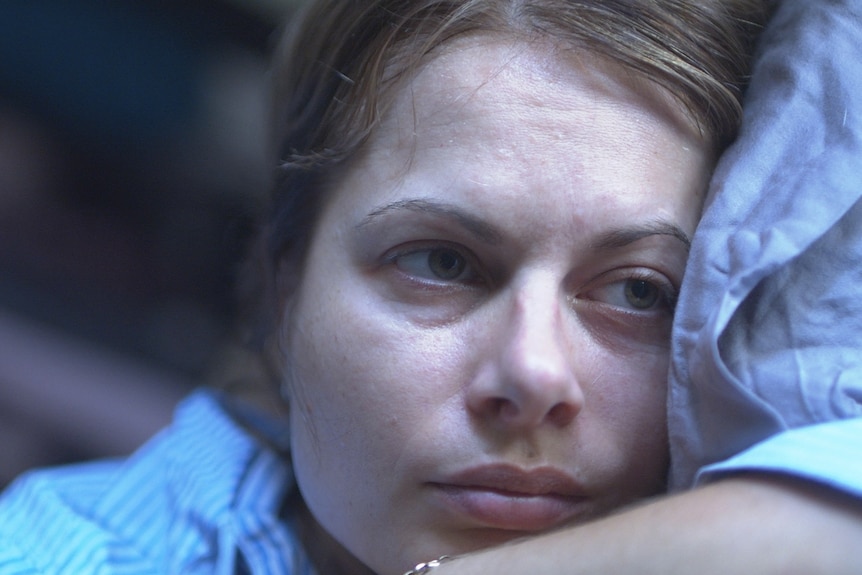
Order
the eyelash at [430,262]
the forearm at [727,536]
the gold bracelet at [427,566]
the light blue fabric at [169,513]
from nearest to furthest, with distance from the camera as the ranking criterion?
1. the forearm at [727,536]
2. the gold bracelet at [427,566]
3. the eyelash at [430,262]
4. the light blue fabric at [169,513]

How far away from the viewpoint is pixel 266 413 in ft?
4.11

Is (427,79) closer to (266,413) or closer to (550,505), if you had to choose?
(550,505)

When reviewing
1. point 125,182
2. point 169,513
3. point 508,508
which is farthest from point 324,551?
point 125,182

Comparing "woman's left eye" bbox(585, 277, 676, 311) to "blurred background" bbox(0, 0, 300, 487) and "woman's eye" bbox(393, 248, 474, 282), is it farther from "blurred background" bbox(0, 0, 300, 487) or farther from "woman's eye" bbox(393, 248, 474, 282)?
"blurred background" bbox(0, 0, 300, 487)

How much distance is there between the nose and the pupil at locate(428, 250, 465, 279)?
0.28ft

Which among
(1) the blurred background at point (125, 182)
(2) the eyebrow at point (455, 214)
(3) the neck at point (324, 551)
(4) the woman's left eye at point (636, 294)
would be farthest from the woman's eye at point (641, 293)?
(1) the blurred background at point (125, 182)

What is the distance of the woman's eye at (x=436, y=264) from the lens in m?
0.85

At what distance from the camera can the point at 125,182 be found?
2.12 metres

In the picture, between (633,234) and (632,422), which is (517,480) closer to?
(632,422)

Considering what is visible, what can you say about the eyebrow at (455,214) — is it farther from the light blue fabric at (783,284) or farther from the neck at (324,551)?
the neck at (324,551)

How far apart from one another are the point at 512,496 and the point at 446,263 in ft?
0.78

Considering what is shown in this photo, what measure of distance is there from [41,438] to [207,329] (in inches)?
18.2

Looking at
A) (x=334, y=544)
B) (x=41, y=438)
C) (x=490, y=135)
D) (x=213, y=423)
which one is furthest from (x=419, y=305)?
(x=41, y=438)

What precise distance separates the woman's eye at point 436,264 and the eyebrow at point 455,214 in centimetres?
5
